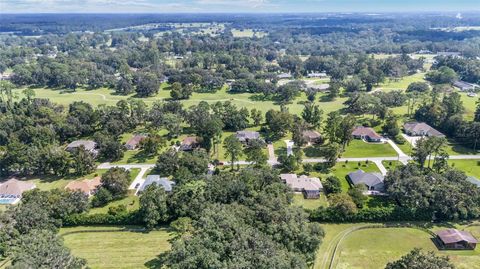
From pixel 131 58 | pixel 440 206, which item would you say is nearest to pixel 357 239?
pixel 440 206

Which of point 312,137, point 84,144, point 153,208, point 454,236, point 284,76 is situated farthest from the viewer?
point 284,76

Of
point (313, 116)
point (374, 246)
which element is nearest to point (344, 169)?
point (313, 116)

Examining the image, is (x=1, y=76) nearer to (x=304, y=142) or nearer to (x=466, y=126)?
(x=304, y=142)

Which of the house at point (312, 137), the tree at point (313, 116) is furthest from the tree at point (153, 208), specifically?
the tree at point (313, 116)

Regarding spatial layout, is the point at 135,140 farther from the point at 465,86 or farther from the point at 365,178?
the point at 465,86

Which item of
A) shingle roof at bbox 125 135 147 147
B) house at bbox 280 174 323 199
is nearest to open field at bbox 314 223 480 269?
house at bbox 280 174 323 199

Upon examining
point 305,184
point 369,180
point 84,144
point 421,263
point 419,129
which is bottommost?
point 305,184

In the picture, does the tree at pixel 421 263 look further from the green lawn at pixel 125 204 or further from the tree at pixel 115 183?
the tree at pixel 115 183
